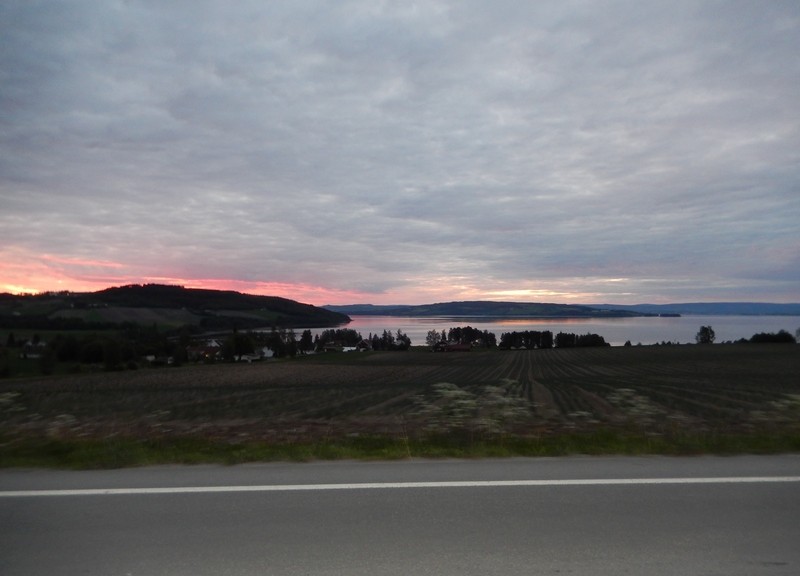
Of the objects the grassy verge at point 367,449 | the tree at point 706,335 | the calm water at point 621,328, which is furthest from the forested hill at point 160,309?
the tree at point 706,335

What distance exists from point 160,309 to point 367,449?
8370cm

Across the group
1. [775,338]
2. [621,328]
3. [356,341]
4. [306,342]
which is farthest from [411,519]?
[621,328]

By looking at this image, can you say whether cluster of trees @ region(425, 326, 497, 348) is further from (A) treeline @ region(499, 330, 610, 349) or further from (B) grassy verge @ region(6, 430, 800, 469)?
(B) grassy verge @ region(6, 430, 800, 469)

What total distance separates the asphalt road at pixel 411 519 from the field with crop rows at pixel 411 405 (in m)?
3.21

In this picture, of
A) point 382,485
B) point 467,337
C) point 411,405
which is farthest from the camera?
point 467,337

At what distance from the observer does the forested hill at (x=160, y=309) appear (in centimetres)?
5848

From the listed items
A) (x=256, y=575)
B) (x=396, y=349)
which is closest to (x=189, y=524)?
(x=256, y=575)

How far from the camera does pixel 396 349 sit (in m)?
89.9

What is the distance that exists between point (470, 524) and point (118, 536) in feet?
9.85

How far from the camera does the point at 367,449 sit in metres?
8.08

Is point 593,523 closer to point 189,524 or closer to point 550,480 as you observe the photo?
point 550,480

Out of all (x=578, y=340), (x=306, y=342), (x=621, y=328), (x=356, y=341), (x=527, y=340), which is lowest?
(x=306, y=342)

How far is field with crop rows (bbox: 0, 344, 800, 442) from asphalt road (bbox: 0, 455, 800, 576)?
3210 mm

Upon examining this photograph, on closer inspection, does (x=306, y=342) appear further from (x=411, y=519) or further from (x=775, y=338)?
(x=411, y=519)
